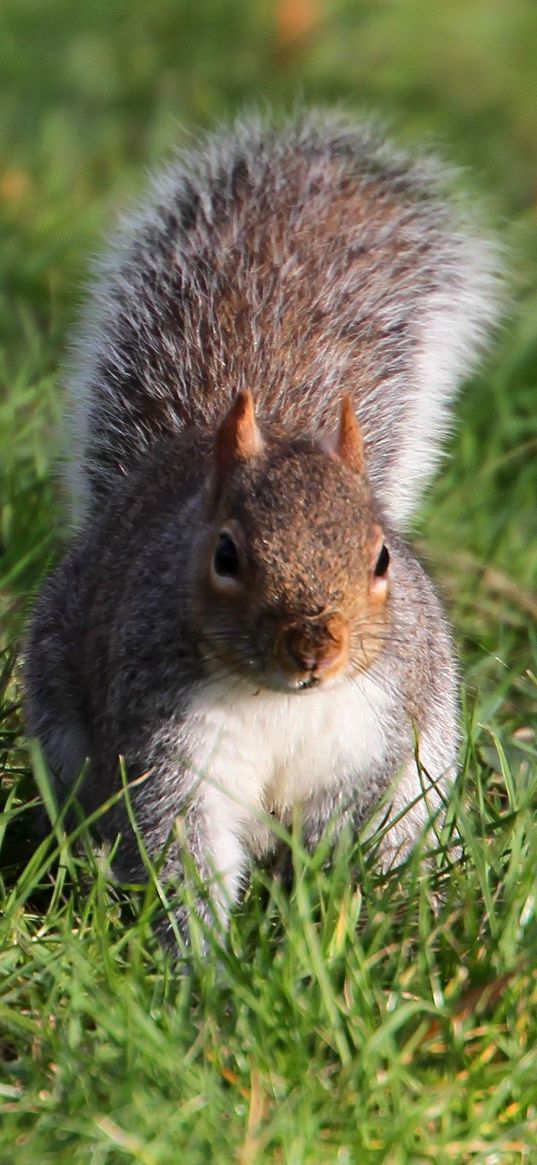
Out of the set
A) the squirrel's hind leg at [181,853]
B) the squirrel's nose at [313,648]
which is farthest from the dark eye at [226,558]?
the squirrel's hind leg at [181,853]

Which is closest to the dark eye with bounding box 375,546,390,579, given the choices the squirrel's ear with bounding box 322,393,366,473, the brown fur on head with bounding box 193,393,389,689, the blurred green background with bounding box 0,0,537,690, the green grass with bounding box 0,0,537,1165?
the brown fur on head with bounding box 193,393,389,689

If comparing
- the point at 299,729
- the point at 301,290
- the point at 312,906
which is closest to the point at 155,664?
the point at 299,729

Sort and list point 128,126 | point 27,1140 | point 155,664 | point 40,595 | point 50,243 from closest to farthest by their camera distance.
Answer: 1. point 27,1140
2. point 155,664
3. point 40,595
4. point 50,243
5. point 128,126

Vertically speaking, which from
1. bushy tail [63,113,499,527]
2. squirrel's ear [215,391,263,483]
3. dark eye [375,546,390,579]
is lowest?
dark eye [375,546,390,579]

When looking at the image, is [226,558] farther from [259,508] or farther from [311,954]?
[311,954]

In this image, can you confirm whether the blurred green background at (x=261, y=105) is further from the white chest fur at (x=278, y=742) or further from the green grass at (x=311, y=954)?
the white chest fur at (x=278, y=742)

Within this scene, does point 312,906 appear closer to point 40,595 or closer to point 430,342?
point 40,595

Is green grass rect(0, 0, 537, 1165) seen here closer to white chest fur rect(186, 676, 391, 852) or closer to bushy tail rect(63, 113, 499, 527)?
white chest fur rect(186, 676, 391, 852)
